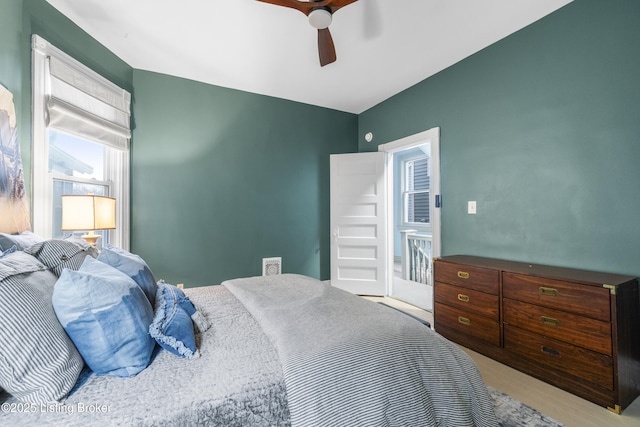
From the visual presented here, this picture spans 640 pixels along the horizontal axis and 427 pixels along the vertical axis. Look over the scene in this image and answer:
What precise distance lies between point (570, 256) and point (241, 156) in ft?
11.1

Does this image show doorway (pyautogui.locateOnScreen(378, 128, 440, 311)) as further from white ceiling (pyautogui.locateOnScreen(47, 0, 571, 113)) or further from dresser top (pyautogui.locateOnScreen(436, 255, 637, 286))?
white ceiling (pyautogui.locateOnScreen(47, 0, 571, 113))

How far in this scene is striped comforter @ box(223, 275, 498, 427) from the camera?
873mm

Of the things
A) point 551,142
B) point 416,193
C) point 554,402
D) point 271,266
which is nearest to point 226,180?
point 271,266

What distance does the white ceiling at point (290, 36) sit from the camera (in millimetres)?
2152

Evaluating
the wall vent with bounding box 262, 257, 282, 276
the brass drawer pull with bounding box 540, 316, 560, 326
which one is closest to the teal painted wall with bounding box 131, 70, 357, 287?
the wall vent with bounding box 262, 257, 282, 276

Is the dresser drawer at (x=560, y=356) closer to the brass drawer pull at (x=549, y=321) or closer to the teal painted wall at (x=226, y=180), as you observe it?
the brass drawer pull at (x=549, y=321)

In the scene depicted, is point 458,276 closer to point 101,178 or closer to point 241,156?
point 241,156

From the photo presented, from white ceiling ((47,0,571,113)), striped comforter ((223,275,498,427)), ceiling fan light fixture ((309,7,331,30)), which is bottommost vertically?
striped comforter ((223,275,498,427))

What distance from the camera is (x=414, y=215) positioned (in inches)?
226

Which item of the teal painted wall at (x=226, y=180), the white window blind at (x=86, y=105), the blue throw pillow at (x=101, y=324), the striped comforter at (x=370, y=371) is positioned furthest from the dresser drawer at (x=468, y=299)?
the white window blind at (x=86, y=105)

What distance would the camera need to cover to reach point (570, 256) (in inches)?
83.2

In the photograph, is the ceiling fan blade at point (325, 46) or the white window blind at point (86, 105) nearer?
the ceiling fan blade at point (325, 46)

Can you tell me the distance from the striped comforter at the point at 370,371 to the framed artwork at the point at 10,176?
159 centimetres

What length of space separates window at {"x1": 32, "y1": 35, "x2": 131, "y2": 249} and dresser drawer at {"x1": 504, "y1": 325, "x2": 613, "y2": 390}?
3.48 metres
